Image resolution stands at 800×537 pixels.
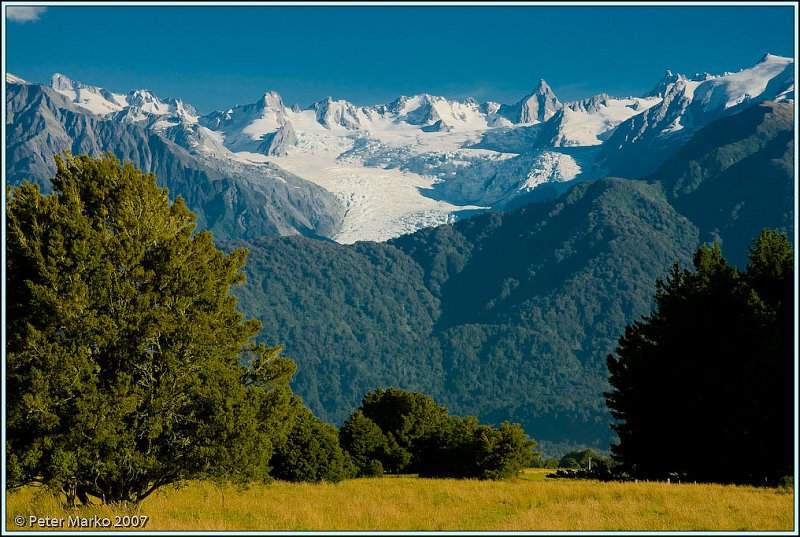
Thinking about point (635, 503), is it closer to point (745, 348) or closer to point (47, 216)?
point (745, 348)

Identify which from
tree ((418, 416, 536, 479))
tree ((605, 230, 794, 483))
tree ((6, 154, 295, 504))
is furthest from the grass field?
tree ((418, 416, 536, 479))

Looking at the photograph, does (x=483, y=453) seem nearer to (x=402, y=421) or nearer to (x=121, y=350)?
(x=402, y=421)

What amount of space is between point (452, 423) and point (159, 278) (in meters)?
70.4

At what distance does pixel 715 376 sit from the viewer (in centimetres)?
4022

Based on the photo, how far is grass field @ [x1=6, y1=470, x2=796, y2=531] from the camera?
21.8 m

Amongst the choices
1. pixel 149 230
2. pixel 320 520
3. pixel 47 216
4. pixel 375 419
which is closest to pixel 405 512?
pixel 320 520

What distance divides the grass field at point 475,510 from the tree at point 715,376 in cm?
627

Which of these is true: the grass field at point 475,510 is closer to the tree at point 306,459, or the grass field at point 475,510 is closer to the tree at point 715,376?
the tree at point 715,376

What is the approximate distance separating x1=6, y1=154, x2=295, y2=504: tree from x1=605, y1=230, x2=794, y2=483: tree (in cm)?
1978

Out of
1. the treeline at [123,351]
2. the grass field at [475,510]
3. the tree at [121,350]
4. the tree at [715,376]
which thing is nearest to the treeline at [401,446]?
the tree at [715,376]

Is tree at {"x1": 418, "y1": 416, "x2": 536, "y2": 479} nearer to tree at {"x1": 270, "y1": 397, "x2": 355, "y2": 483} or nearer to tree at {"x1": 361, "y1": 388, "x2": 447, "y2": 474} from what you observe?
tree at {"x1": 361, "y1": 388, "x2": 447, "y2": 474}

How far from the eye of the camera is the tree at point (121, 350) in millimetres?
21188

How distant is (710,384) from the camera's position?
40.7 meters

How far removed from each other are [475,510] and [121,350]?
Result: 12958mm
